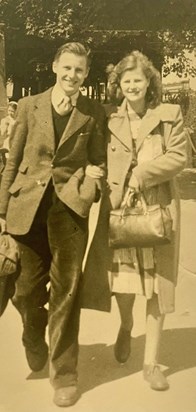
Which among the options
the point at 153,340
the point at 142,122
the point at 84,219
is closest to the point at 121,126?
the point at 142,122

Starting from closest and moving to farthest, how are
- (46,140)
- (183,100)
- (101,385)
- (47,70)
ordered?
(46,140), (101,385), (47,70), (183,100)

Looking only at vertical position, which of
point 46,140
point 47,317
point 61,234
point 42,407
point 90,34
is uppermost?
point 90,34

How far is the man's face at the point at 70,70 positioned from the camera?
2564 millimetres

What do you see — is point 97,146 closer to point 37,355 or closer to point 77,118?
point 77,118

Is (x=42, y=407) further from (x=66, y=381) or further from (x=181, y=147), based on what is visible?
(x=181, y=147)

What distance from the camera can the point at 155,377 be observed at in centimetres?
285

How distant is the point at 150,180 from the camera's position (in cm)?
268

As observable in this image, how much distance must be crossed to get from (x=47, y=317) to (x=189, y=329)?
0.99 m

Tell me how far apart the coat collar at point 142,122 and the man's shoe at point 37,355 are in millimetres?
1168

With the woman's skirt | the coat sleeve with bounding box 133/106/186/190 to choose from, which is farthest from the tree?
the woman's skirt

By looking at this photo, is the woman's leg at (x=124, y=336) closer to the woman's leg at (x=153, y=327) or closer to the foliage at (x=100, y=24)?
the woman's leg at (x=153, y=327)

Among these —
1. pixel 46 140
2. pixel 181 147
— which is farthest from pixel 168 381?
pixel 46 140

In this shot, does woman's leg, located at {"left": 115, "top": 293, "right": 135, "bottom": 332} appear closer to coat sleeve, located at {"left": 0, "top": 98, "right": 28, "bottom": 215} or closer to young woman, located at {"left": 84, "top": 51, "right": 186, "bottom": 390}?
young woman, located at {"left": 84, "top": 51, "right": 186, "bottom": 390}

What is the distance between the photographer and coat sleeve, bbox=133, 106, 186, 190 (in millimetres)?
2650
